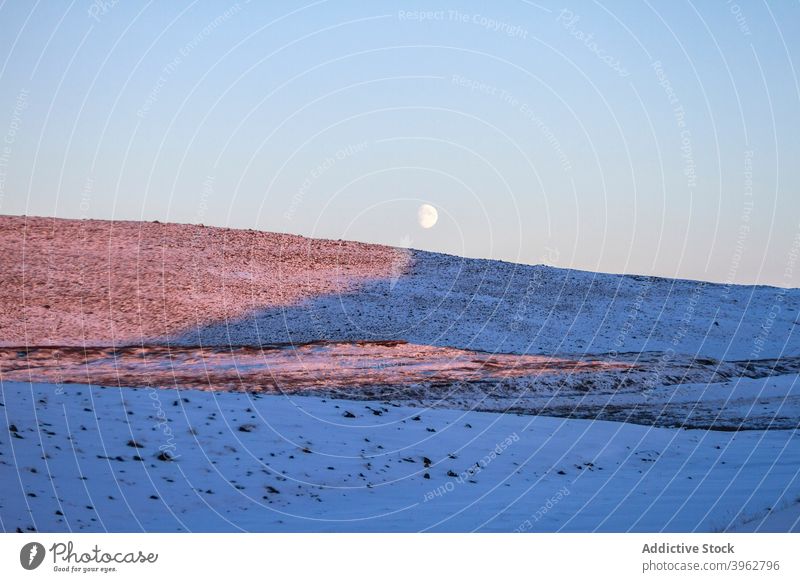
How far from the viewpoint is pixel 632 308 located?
2005 inches

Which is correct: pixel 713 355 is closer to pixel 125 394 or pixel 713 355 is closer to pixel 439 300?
pixel 439 300

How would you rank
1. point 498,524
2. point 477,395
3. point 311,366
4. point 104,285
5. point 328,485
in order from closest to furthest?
point 498,524, point 328,485, point 477,395, point 311,366, point 104,285

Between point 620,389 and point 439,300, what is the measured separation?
17567 mm

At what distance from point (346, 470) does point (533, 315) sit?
A: 102 feet

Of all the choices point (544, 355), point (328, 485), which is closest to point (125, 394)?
point (328, 485)
